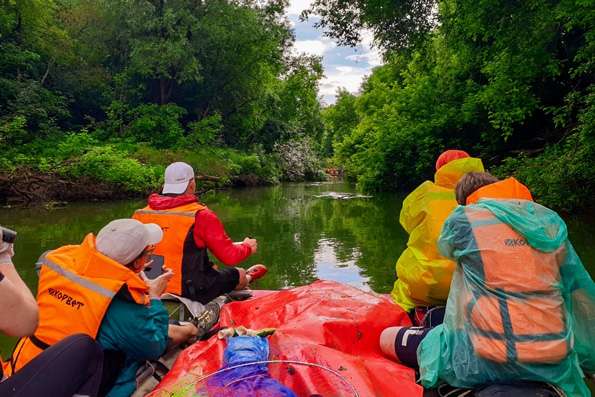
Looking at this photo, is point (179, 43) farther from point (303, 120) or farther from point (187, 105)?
point (303, 120)

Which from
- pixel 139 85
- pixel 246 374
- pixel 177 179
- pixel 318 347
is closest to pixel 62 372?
pixel 246 374

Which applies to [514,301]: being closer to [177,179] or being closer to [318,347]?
[318,347]

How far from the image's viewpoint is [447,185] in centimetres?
343

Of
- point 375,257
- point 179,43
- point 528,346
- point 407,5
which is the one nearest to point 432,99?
point 407,5

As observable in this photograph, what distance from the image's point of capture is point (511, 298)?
6.46 feet

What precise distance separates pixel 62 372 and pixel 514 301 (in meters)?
1.94

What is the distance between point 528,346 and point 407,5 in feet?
37.6

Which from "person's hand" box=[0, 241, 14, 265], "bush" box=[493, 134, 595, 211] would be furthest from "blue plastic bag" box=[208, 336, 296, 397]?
"bush" box=[493, 134, 595, 211]

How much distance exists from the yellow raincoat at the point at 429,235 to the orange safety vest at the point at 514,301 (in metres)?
1.10

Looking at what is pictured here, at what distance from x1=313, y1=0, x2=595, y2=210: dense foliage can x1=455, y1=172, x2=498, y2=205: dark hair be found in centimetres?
680

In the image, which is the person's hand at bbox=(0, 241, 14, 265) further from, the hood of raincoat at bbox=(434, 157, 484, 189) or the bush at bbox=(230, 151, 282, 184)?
the bush at bbox=(230, 151, 282, 184)

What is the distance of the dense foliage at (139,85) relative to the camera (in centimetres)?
1852

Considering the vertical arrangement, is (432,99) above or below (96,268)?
above

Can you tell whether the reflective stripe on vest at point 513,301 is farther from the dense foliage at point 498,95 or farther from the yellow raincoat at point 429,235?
the dense foliage at point 498,95
